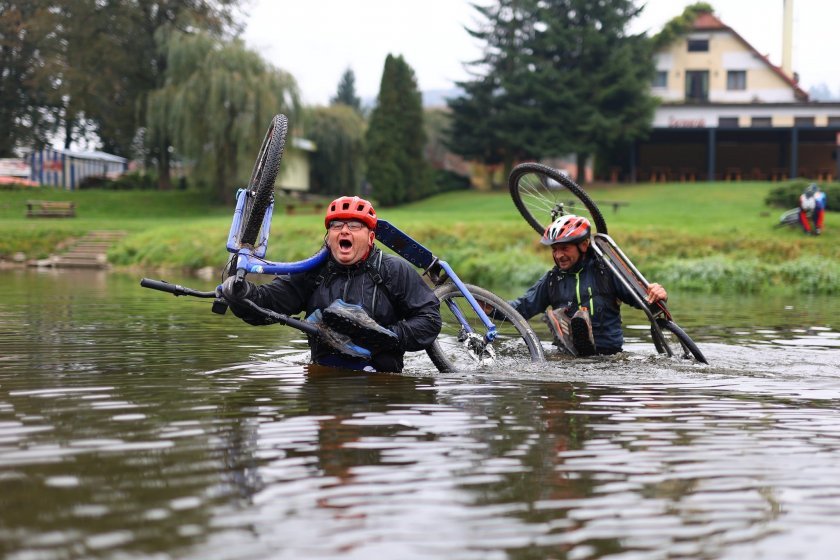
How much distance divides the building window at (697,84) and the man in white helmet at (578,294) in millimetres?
60188

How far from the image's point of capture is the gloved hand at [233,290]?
8.68 m

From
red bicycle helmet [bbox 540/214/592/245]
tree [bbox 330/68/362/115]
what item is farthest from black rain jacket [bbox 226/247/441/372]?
tree [bbox 330/68/362/115]

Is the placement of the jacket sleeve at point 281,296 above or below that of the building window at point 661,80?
below

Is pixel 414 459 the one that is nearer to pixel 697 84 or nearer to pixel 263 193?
pixel 263 193

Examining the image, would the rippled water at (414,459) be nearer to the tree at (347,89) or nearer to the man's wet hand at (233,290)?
the man's wet hand at (233,290)

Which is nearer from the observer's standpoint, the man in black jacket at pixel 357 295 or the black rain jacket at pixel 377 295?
the man in black jacket at pixel 357 295

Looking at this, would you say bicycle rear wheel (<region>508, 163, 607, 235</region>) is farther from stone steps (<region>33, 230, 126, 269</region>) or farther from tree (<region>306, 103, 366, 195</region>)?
tree (<region>306, 103, 366, 195</region>)

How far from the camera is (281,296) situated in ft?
30.4

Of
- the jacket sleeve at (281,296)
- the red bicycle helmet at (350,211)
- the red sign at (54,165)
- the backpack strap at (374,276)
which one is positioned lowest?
the jacket sleeve at (281,296)

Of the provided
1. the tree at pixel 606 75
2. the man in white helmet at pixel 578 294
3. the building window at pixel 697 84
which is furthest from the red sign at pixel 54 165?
the man in white helmet at pixel 578 294

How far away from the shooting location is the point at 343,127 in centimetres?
6800

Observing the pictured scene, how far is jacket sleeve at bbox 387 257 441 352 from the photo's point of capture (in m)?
9.04

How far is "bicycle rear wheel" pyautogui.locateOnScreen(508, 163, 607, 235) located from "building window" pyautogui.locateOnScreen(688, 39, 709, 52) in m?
58.3

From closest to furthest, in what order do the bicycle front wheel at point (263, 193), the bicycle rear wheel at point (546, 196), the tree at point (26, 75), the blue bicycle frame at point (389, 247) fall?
1. the blue bicycle frame at point (389, 247)
2. the bicycle front wheel at point (263, 193)
3. the bicycle rear wheel at point (546, 196)
4. the tree at point (26, 75)
